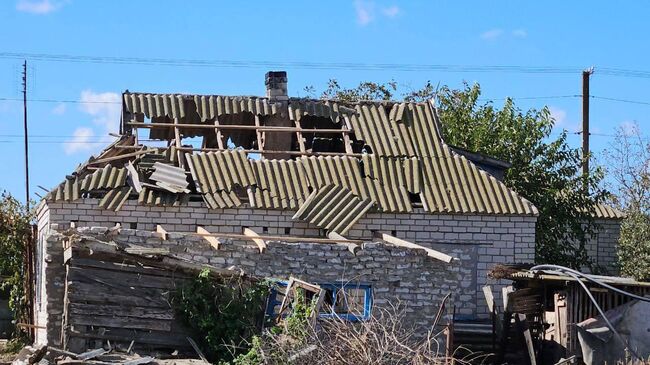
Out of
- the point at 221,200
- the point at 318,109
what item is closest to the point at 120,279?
the point at 221,200

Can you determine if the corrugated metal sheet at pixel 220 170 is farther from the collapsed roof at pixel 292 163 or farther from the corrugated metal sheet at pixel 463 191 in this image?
the corrugated metal sheet at pixel 463 191

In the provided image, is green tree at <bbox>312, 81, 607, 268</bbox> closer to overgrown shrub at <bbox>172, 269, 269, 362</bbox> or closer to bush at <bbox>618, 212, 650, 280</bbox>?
bush at <bbox>618, 212, 650, 280</bbox>

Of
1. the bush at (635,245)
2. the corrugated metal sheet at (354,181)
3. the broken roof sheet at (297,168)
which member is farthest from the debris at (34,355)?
the bush at (635,245)

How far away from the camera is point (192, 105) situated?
74.7ft

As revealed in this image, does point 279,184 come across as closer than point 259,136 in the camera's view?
Yes

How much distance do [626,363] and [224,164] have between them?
8732 mm

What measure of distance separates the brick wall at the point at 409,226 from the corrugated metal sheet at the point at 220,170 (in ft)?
1.83

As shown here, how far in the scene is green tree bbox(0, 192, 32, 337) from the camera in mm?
24078

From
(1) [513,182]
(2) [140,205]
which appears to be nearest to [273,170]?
(2) [140,205]

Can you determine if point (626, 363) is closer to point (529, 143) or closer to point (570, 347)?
point (570, 347)

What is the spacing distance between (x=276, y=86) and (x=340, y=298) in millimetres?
7729

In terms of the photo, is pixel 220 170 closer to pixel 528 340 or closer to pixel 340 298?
pixel 340 298

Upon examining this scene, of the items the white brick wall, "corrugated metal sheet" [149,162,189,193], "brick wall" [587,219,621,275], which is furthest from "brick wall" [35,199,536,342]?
"brick wall" [587,219,621,275]

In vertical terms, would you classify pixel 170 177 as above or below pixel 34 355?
above
